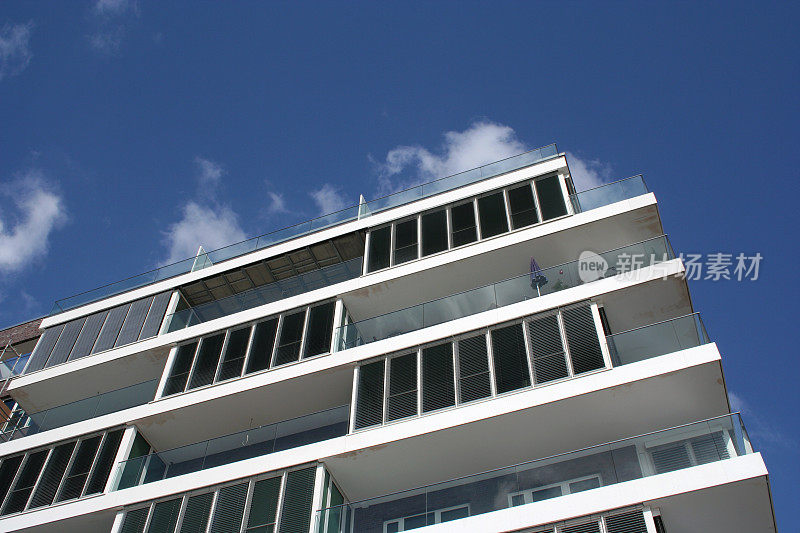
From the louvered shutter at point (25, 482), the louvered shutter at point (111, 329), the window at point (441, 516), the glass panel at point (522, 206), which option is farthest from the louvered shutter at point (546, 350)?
the louvered shutter at point (111, 329)

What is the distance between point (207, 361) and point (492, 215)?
30.9 feet

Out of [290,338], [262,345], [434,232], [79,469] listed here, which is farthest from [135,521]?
[434,232]

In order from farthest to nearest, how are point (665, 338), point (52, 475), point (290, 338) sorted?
point (290, 338)
point (52, 475)
point (665, 338)

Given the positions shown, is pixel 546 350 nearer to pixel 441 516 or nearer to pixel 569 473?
pixel 569 473

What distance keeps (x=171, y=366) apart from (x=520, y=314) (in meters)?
10.7

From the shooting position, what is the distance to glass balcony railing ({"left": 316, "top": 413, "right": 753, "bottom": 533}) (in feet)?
46.4

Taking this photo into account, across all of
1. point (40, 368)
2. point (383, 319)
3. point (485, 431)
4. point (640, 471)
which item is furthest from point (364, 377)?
point (40, 368)

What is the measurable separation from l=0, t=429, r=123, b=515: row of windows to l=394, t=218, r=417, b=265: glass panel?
9.37m

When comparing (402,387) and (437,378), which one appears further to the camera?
(402,387)

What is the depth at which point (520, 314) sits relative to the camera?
61.6ft

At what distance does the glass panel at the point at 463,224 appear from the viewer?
891 inches

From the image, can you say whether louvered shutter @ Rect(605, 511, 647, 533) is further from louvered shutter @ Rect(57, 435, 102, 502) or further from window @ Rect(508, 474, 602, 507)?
louvered shutter @ Rect(57, 435, 102, 502)

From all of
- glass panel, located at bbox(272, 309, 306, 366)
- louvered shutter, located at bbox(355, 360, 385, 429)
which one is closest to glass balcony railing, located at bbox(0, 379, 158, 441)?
glass panel, located at bbox(272, 309, 306, 366)

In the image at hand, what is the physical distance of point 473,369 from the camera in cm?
1836
